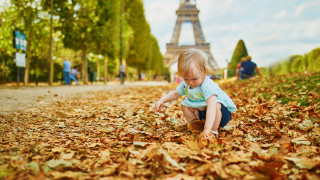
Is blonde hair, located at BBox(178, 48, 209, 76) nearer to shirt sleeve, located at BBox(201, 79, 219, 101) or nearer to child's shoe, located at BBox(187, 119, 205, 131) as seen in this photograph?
shirt sleeve, located at BBox(201, 79, 219, 101)

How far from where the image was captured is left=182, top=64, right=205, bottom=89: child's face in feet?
6.82

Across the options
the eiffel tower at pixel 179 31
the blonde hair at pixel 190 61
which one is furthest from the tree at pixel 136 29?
the blonde hair at pixel 190 61

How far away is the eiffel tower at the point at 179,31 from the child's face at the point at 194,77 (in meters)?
34.5

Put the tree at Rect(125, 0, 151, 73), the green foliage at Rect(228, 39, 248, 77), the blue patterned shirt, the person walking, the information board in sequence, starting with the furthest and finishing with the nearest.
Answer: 1. the tree at Rect(125, 0, 151, 73)
2. the green foliage at Rect(228, 39, 248, 77)
3. the person walking
4. the information board
5. the blue patterned shirt

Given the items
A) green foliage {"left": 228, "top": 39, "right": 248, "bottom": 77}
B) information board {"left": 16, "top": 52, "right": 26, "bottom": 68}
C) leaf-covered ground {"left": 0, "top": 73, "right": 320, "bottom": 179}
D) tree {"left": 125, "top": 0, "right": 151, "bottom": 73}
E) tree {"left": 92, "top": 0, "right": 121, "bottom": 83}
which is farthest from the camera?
tree {"left": 125, "top": 0, "right": 151, "bottom": 73}

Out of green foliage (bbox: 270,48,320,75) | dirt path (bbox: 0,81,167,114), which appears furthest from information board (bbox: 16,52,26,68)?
green foliage (bbox: 270,48,320,75)

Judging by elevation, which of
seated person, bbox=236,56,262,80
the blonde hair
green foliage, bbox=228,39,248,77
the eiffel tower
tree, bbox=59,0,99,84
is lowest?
the blonde hair

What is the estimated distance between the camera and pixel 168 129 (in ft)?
8.57

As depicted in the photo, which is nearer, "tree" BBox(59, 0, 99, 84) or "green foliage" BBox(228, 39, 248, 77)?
"tree" BBox(59, 0, 99, 84)

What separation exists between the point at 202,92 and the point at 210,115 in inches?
9.4

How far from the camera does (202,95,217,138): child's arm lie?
2.01m

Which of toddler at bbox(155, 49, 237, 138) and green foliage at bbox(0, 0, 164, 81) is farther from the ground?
green foliage at bbox(0, 0, 164, 81)

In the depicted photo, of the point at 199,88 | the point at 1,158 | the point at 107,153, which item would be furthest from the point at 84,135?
the point at 199,88

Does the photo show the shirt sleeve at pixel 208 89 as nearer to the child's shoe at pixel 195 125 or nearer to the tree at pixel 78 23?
the child's shoe at pixel 195 125
